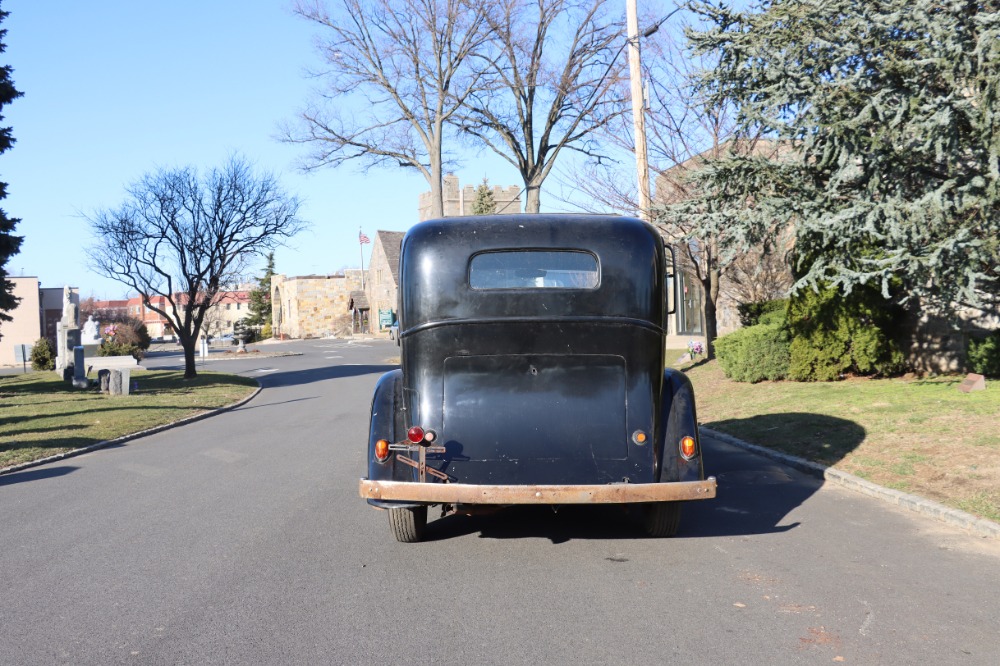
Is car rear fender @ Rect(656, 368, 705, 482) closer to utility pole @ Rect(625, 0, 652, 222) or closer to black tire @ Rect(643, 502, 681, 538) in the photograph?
black tire @ Rect(643, 502, 681, 538)

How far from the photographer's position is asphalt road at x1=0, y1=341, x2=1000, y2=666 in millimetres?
4539

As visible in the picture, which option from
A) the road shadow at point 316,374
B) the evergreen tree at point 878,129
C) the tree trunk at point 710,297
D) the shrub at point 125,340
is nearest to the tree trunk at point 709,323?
the tree trunk at point 710,297

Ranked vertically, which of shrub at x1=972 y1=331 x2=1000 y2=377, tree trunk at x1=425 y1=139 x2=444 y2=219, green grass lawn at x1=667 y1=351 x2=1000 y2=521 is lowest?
green grass lawn at x1=667 y1=351 x2=1000 y2=521

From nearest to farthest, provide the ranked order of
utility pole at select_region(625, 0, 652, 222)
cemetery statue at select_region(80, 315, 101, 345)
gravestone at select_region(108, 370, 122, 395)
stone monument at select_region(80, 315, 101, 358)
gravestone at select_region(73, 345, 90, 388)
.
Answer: utility pole at select_region(625, 0, 652, 222), gravestone at select_region(108, 370, 122, 395), gravestone at select_region(73, 345, 90, 388), stone monument at select_region(80, 315, 101, 358), cemetery statue at select_region(80, 315, 101, 345)

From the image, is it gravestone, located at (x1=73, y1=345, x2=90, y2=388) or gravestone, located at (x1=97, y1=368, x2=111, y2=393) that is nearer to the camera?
gravestone, located at (x1=97, y1=368, x2=111, y2=393)

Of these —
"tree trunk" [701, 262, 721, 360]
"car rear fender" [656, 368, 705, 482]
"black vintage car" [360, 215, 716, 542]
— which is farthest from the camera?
"tree trunk" [701, 262, 721, 360]

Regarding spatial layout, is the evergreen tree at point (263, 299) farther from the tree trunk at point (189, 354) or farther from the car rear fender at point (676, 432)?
the car rear fender at point (676, 432)

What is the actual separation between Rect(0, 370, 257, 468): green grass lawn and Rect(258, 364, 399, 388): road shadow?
1170mm

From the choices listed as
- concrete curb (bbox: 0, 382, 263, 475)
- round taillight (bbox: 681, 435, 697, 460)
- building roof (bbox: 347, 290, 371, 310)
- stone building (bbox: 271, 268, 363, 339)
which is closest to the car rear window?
round taillight (bbox: 681, 435, 697, 460)

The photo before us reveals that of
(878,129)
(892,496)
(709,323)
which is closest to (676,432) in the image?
(892,496)

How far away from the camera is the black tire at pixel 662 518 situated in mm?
6602

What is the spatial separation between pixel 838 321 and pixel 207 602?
12390 mm

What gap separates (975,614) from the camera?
16.0 ft

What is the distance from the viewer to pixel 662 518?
665 centimetres
